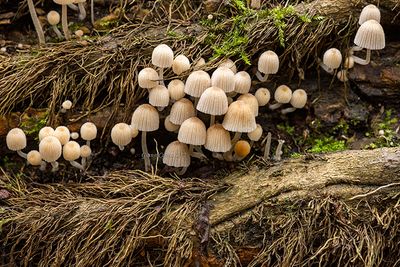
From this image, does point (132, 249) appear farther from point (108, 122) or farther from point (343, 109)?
point (343, 109)

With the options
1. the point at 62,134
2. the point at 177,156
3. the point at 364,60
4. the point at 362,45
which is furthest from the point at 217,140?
the point at 364,60

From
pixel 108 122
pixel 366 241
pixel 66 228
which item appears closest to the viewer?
pixel 366 241

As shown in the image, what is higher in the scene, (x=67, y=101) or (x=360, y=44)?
(x=360, y=44)

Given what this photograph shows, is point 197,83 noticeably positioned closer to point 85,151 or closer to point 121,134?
point 121,134

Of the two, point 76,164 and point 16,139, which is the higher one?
point 16,139

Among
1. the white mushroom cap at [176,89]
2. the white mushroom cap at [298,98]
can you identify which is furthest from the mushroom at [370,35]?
the white mushroom cap at [176,89]

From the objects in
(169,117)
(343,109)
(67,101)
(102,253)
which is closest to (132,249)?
(102,253)

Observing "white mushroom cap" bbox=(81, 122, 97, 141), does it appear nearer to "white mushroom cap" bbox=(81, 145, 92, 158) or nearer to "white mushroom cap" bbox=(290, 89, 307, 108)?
"white mushroom cap" bbox=(81, 145, 92, 158)
